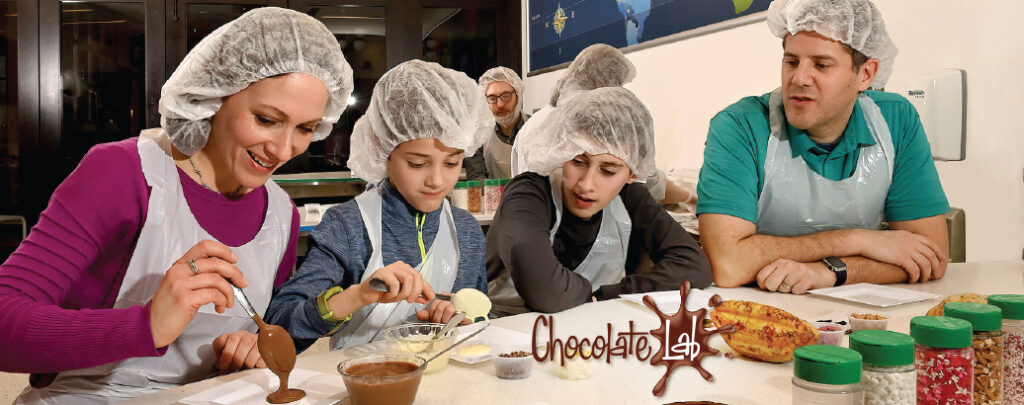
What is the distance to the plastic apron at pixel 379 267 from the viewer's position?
1.76 m

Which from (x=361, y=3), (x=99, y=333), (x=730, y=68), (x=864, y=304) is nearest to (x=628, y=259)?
(x=864, y=304)

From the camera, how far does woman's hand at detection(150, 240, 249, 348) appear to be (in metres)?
1.13

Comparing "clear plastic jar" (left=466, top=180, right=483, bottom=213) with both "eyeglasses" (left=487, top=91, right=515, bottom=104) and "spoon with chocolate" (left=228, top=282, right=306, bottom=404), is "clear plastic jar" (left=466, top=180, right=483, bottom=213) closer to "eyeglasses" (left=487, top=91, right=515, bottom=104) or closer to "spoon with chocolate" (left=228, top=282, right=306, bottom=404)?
Answer: "eyeglasses" (left=487, top=91, right=515, bottom=104)

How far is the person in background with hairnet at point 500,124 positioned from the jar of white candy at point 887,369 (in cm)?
433

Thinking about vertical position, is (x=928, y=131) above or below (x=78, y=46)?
below

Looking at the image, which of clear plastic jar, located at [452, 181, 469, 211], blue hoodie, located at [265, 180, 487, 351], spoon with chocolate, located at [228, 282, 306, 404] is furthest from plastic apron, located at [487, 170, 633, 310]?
clear plastic jar, located at [452, 181, 469, 211]

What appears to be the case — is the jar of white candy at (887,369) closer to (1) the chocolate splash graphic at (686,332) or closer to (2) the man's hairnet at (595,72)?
(1) the chocolate splash graphic at (686,332)

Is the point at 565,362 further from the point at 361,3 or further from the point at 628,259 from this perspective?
the point at 361,3

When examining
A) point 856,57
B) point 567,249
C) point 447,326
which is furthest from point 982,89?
point 447,326

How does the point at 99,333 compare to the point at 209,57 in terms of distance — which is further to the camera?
the point at 209,57

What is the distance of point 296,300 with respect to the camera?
1.57m

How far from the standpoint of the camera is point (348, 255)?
174 cm

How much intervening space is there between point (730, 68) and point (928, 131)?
4.38 feet

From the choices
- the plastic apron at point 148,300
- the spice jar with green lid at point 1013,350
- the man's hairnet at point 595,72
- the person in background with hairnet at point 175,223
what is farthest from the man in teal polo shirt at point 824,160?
the man's hairnet at point 595,72
